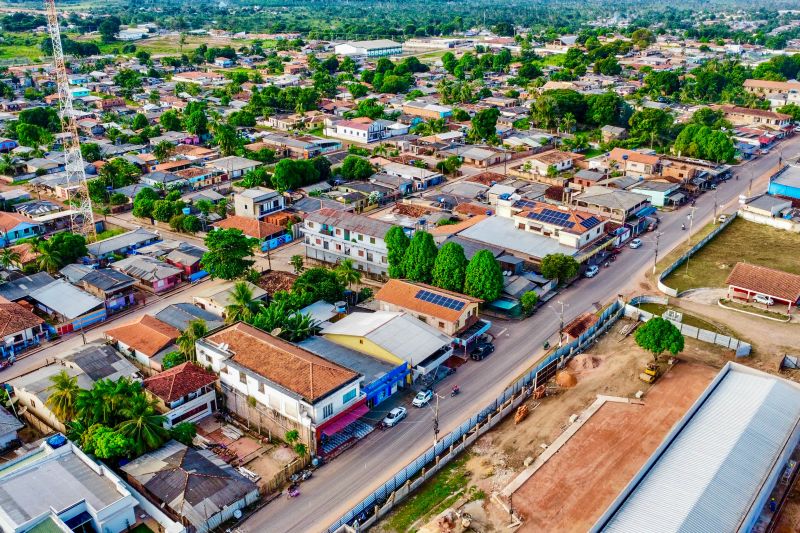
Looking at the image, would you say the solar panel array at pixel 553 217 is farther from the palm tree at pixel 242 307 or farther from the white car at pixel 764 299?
the palm tree at pixel 242 307

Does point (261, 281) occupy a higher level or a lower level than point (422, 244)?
lower

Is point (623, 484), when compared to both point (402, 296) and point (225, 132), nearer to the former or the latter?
point (402, 296)

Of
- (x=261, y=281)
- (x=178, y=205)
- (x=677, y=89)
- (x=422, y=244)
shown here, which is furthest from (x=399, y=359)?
(x=677, y=89)

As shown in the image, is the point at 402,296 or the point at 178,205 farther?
the point at 178,205

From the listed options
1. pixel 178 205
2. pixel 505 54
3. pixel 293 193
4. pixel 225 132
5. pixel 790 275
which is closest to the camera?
pixel 790 275

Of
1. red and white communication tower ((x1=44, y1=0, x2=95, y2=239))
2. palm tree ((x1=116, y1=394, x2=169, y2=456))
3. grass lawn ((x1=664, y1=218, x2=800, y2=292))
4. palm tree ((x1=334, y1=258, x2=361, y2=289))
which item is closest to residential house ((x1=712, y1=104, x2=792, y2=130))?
grass lawn ((x1=664, y1=218, x2=800, y2=292))
